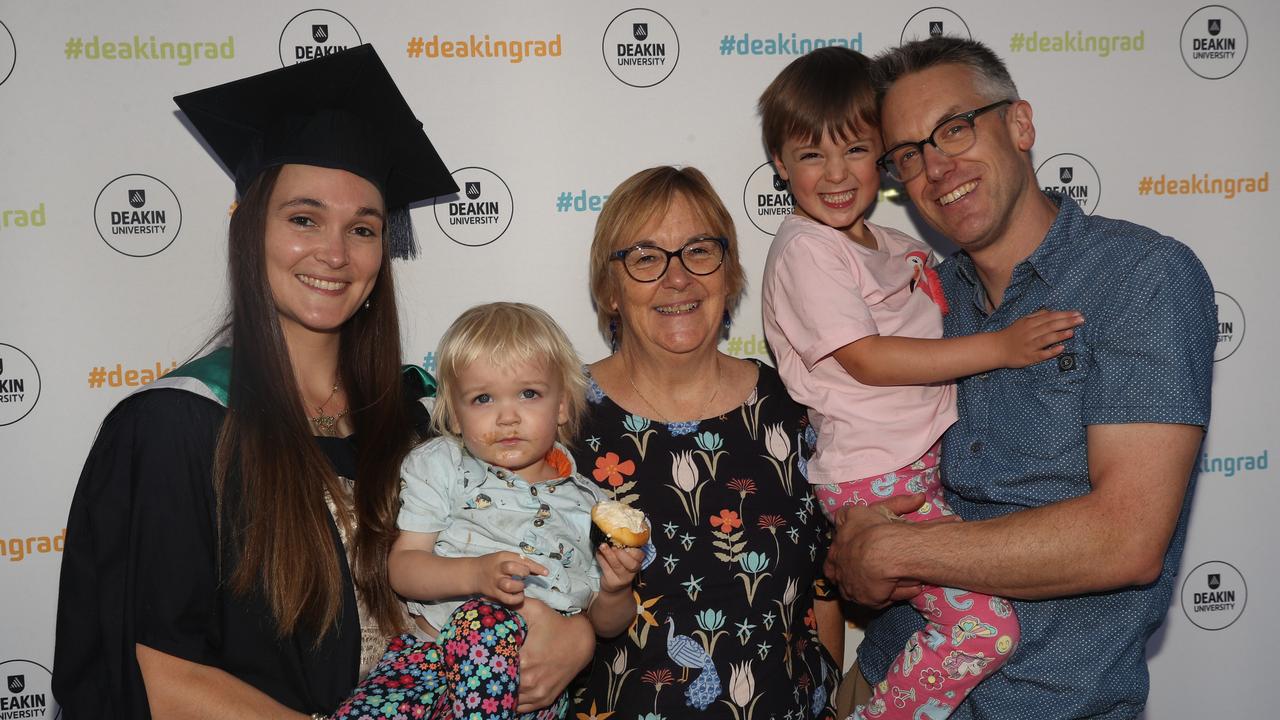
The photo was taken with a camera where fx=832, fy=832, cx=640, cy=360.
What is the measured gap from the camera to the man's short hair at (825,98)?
2.69m

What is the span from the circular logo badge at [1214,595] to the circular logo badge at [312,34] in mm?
4003

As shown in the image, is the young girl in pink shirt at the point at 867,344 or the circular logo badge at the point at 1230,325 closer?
the young girl in pink shirt at the point at 867,344

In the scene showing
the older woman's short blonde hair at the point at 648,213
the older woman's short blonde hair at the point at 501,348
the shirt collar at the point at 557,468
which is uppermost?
the older woman's short blonde hair at the point at 648,213

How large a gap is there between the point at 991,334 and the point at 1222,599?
214 cm

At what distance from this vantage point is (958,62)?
8.26 ft

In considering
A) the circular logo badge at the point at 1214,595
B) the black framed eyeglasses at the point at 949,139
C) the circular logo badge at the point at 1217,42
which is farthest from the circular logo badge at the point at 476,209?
the circular logo badge at the point at 1214,595

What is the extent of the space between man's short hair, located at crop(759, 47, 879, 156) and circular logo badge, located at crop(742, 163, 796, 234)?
49cm

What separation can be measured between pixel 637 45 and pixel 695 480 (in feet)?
5.62

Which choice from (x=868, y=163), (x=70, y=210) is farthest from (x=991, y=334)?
(x=70, y=210)

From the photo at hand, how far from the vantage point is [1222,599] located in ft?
11.5

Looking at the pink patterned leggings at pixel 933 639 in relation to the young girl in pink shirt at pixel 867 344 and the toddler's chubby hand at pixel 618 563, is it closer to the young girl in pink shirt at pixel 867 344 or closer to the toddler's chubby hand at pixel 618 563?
the young girl in pink shirt at pixel 867 344

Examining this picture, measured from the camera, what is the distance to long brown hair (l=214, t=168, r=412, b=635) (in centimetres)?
205

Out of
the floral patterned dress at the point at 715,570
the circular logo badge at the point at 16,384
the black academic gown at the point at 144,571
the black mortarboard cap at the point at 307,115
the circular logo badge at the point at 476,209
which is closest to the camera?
the black academic gown at the point at 144,571

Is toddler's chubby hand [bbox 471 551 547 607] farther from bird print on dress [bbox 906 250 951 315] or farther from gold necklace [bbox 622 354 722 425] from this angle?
bird print on dress [bbox 906 250 951 315]
